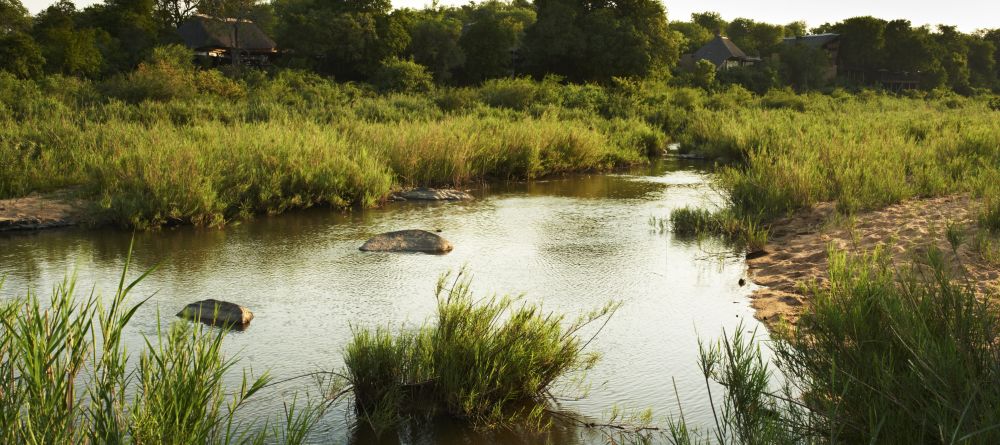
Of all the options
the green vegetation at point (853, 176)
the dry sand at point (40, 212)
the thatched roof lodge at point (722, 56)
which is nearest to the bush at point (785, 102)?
the green vegetation at point (853, 176)

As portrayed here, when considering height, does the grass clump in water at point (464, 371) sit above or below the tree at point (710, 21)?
below

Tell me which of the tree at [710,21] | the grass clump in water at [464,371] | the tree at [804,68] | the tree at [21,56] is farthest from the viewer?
the tree at [710,21]

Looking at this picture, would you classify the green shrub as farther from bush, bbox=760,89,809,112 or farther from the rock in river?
the rock in river

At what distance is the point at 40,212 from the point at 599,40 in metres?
34.9

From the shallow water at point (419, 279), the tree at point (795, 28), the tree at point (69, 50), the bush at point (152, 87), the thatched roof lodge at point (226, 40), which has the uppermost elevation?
the tree at point (795, 28)

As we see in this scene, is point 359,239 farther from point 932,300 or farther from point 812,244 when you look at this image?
point 932,300

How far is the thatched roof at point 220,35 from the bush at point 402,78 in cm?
1196

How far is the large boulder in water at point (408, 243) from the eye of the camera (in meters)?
10.2

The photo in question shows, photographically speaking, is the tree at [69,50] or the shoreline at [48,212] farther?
the tree at [69,50]

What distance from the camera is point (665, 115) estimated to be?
2859cm

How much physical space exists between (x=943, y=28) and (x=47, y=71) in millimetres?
71696

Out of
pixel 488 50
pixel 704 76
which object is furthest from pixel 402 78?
pixel 704 76

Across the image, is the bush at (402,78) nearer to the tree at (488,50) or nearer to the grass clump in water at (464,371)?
the tree at (488,50)

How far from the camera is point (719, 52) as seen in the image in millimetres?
66562
